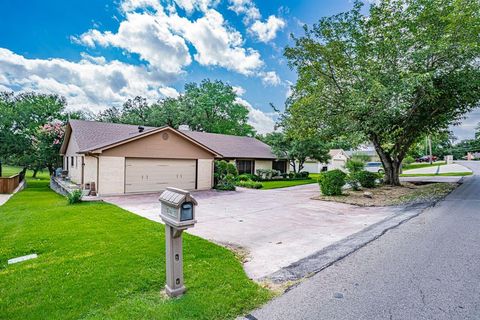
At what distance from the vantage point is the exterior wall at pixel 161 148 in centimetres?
1316

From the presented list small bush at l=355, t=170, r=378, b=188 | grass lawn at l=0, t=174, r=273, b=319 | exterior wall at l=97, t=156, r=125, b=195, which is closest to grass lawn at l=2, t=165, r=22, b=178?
exterior wall at l=97, t=156, r=125, b=195

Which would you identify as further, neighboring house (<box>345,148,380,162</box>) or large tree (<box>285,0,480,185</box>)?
neighboring house (<box>345,148,380,162</box>)

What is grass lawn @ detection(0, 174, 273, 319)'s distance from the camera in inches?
114

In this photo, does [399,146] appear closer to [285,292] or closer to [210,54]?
[210,54]

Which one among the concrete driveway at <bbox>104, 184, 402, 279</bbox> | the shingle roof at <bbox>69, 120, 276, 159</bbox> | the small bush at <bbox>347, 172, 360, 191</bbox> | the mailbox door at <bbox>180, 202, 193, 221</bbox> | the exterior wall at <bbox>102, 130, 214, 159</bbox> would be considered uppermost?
the shingle roof at <bbox>69, 120, 276, 159</bbox>

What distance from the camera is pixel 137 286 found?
3.45 meters

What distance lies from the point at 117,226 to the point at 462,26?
15.0m

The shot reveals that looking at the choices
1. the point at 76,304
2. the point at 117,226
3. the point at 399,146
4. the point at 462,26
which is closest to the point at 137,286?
the point at 76,304

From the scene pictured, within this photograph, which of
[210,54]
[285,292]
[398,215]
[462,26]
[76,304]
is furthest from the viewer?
[210,54]

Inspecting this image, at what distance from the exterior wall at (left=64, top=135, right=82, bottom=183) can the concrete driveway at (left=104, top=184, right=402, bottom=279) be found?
5635 mm

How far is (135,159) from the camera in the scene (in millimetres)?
13609

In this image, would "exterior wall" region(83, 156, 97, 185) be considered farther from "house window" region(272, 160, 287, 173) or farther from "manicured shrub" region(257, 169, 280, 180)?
"house window" region(272, 160, 287, 173)

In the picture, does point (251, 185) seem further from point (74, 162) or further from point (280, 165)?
point (74, 162)

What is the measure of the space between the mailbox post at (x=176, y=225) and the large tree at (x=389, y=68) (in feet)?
33.8
